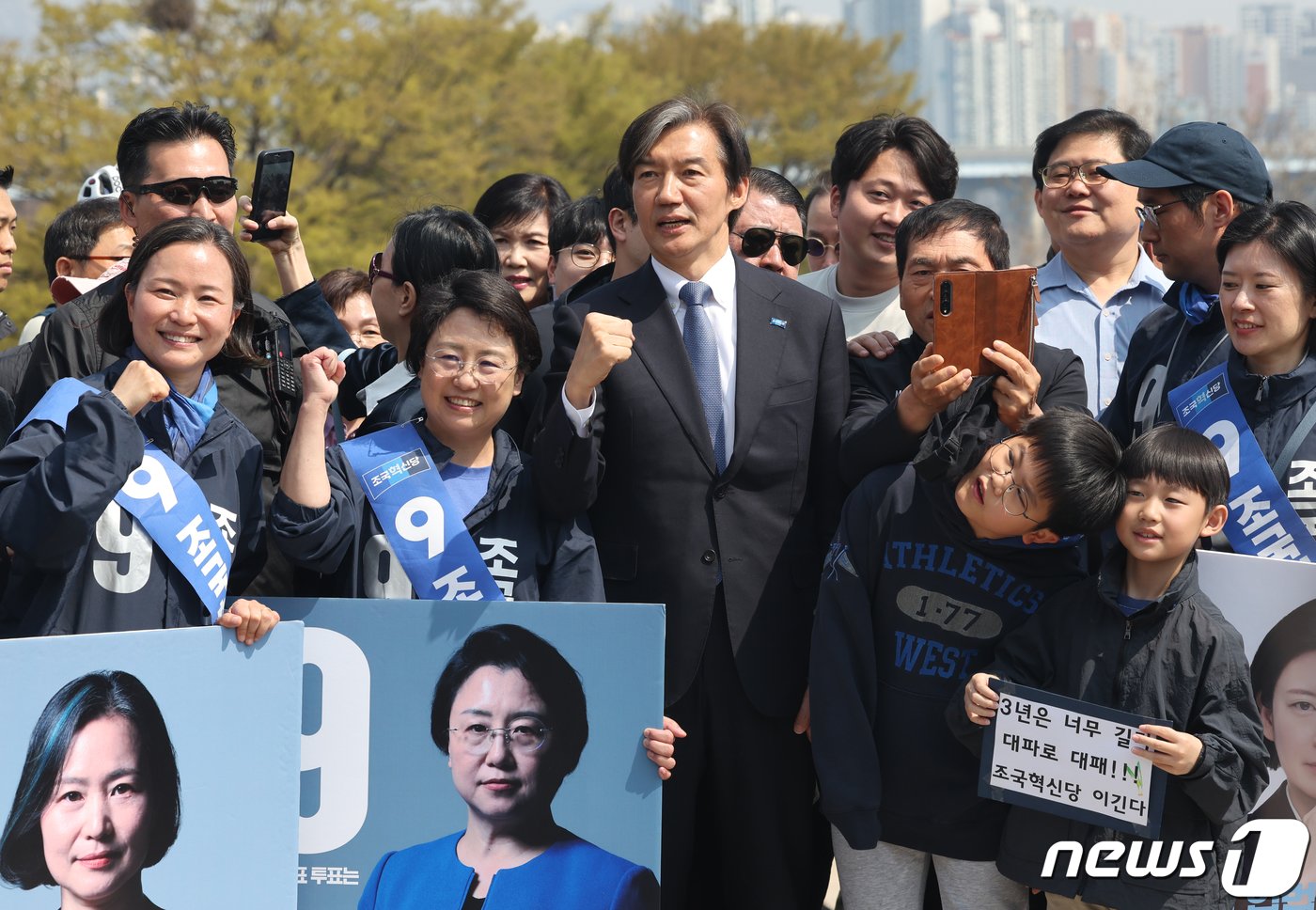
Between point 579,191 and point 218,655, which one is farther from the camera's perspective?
point 579,191

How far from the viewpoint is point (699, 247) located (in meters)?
3.80

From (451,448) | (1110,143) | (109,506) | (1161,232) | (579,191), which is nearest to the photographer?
(109,506)

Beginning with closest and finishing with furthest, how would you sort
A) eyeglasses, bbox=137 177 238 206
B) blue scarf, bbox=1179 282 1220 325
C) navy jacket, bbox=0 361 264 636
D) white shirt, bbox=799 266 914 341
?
navy jacket, bbox=0 361 264 636
blue scarf, bbox=1179 282 1220 325
eyeglasses, bbox=137 177 238 206
white shirt, bbox=799 266 914 341

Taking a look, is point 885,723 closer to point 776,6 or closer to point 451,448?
point 451,448

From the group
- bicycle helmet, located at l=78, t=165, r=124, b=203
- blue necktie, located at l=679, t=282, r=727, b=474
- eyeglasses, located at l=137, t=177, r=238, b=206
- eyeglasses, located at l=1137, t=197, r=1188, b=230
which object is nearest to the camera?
blue necktie, located at l=679, t=282, r=727, b=474

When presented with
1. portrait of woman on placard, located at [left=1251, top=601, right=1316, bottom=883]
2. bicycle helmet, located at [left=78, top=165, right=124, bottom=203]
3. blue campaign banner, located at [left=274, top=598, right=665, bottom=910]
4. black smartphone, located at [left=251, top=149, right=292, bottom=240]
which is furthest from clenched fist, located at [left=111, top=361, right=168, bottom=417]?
bicycle helmet, located at [left=78, top=165, right=124, bottom=203]

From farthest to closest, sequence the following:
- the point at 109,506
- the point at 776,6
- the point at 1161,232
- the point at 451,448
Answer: the point at 776,6 < the point at 1161,232 < the point at 451,448 < the point at 109,506

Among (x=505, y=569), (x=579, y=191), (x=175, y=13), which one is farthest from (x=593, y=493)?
(x=579, y=191)

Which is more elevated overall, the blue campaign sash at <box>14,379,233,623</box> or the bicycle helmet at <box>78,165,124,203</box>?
the bicycle helmet at <box>78,165,124,203</box>

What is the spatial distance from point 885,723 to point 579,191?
23456mm

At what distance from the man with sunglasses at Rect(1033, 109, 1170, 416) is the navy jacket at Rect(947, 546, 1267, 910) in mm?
1441

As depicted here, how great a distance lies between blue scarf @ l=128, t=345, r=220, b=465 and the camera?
340 centimetres

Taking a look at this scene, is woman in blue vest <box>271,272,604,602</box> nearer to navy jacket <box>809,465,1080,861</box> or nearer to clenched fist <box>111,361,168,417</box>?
clenched fist <box>111,361,168,417</box>

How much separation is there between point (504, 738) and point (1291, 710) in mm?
1887
